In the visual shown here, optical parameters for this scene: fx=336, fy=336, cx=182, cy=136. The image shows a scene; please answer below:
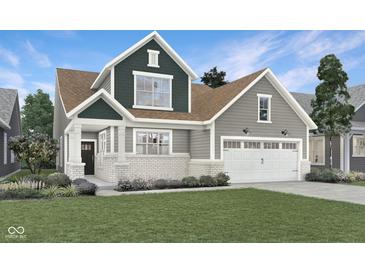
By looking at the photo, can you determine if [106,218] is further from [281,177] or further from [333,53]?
[333,53]

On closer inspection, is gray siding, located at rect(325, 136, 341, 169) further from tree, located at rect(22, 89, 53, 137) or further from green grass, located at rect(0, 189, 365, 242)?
tree, located at rect(22, 89, 53, 137)

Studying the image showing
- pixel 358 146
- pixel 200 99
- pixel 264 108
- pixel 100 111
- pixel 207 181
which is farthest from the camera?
pixel 358 146

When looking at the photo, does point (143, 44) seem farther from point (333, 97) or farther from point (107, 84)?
point (333, 97)

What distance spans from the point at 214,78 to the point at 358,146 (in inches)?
778

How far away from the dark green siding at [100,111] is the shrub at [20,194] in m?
4.26

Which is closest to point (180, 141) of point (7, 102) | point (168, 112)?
point (168, 112)

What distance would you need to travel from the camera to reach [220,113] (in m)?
17.5

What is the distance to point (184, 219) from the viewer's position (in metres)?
8.19

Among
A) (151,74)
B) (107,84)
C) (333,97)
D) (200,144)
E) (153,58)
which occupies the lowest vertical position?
(200,144)

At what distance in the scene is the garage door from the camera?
1814 centimetres

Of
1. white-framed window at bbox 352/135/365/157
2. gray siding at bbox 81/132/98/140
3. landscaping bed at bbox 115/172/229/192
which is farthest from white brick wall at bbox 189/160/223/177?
white-framed window at bbox 352/135/365/157

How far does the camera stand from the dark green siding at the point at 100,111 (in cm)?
1501

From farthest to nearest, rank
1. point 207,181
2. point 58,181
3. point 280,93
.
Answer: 1. point 280,93
2. point 207,181
3. point 58,181

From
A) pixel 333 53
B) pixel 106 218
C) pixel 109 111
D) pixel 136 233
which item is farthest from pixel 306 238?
pixel 333 53
